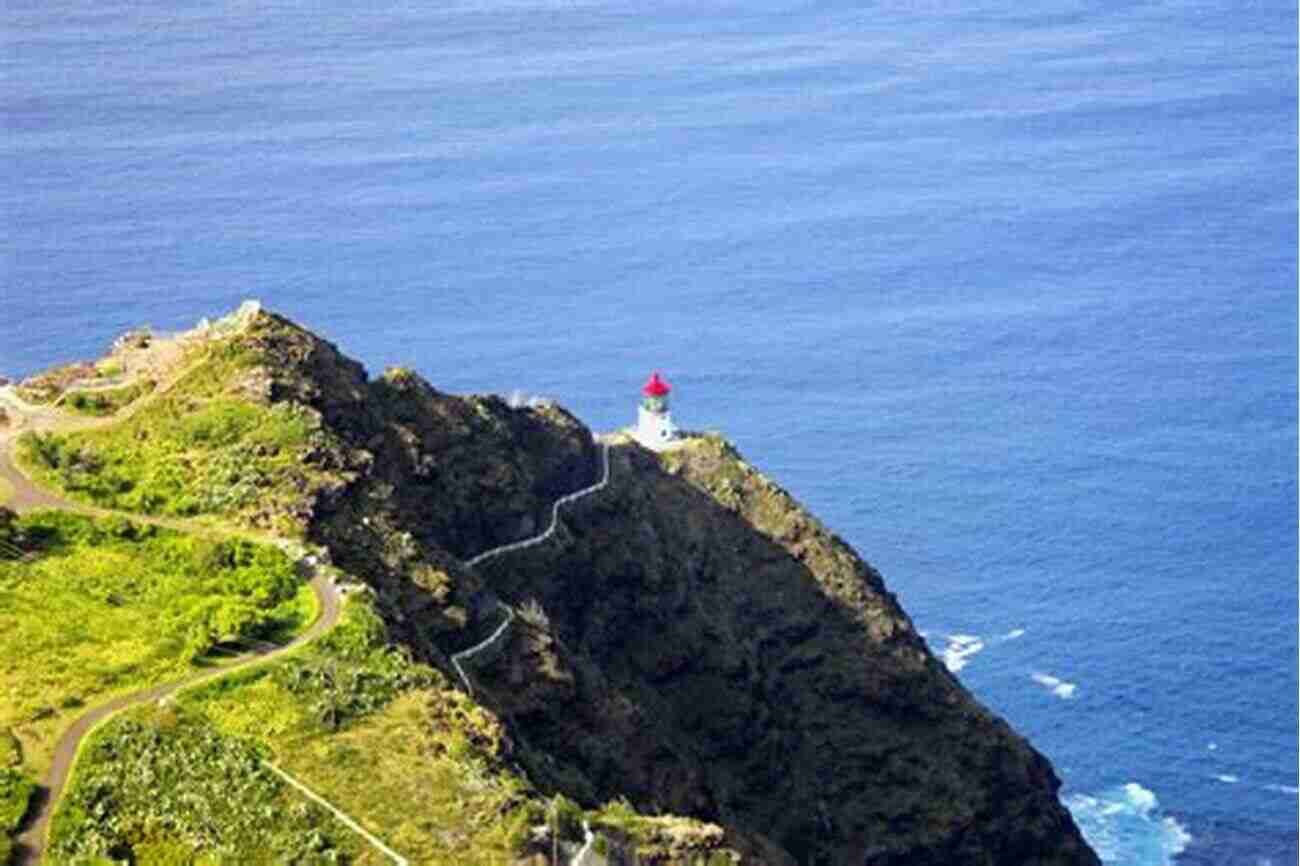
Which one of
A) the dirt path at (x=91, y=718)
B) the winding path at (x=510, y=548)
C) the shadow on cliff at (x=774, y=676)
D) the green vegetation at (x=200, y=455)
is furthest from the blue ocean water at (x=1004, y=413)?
the dirt path at (x=91, y=718)

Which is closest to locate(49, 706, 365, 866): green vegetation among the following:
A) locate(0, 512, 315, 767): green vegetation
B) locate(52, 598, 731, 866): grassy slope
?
locate(52, 598, 731, 866): grassy slope

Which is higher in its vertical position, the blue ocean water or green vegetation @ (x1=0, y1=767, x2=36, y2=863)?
the blue ocean water

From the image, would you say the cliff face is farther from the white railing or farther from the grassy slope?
the white railing

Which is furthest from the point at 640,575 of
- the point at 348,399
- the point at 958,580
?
the point at 958,580

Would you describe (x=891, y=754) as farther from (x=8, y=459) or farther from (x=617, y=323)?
(x=617, y=323)

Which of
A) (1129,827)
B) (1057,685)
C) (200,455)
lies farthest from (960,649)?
(200,455)

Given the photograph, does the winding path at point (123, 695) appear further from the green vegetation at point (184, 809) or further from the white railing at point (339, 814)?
the green vegetation at point (184, 809)
